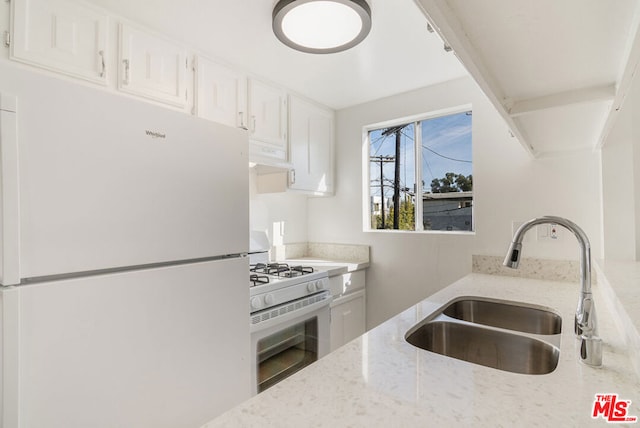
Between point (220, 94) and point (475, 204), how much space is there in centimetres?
179

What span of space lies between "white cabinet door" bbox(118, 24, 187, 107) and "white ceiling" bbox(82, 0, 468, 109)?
70 mm

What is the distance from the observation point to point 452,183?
7.67 feet

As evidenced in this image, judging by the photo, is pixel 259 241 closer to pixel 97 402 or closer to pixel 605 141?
pixel 97 402

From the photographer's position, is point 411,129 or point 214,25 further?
point 411,129

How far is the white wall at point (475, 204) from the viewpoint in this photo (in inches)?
71.8

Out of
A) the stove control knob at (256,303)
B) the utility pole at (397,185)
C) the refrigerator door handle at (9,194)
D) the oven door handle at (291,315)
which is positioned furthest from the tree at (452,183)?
the refrigerator door handle at (9,194)

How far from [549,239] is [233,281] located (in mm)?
1819

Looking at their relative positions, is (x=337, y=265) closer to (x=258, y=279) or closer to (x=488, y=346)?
(x=258, y=279)

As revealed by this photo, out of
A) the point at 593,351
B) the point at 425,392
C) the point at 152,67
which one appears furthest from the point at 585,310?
the point at 152,67

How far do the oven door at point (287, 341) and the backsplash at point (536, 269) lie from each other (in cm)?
103

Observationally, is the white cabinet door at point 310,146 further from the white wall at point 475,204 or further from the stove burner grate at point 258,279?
the stove burner grate at point 258,279

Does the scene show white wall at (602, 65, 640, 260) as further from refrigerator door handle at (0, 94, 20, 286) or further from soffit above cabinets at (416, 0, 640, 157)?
refrigerator door handle at (0, 94, 20, 286)

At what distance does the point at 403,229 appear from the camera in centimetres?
254

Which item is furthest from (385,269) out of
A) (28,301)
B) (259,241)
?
(28,301)
